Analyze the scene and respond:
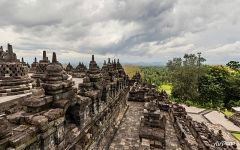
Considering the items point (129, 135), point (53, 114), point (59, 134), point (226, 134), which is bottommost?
point (226, 134)

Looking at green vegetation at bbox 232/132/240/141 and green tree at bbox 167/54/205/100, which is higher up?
green tree at bbox 167/54/205/100

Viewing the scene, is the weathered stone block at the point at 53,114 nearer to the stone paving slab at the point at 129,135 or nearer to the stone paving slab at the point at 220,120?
the stone paving slab at the point at 129,135

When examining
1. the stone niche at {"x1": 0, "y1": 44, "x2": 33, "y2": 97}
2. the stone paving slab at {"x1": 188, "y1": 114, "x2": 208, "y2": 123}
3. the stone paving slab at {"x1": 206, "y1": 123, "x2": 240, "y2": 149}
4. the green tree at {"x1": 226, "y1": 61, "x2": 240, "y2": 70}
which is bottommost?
the stone paving slab at {"x1": 206, "y1": 123, "x2": 240, "y2": 149}

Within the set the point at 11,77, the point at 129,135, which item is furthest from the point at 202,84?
the point at 11,77

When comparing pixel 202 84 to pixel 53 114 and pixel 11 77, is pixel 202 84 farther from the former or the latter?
pixel 53 114

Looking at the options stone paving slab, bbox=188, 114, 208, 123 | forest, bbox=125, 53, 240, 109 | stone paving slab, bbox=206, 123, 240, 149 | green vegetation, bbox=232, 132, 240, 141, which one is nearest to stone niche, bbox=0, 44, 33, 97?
stone paving slab, bbox=206, 123, 240, 149

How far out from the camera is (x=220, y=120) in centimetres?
3781

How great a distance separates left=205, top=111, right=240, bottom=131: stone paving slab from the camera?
33.7m

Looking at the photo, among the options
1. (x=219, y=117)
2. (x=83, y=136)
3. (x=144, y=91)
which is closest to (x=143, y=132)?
(x=83, y=136)

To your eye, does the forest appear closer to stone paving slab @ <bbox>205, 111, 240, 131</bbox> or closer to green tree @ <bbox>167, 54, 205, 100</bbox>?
green tree @ <bbox>167, 54, 205, 100</bbox>

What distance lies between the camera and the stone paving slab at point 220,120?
1328 inches

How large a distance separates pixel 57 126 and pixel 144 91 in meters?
21.8

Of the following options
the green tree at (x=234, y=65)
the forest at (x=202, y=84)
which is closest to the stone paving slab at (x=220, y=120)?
the forest at (x=202, y=84)

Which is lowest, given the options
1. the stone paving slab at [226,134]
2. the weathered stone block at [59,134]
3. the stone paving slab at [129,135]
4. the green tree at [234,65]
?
the stone paving slab at [226,134]
